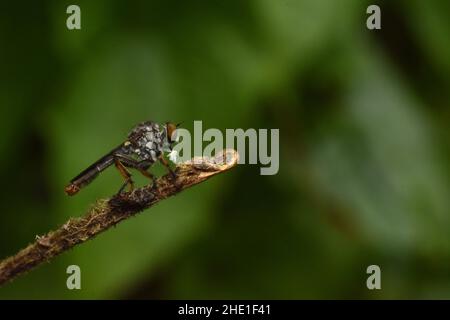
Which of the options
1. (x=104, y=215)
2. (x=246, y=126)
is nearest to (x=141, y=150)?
(x=104, y=215)

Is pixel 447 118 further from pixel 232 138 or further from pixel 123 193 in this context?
pixel 123 193

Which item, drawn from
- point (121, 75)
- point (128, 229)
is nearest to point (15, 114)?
point (121, 75)

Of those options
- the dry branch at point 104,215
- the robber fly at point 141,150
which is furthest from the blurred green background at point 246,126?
the dry branch at point 104,215

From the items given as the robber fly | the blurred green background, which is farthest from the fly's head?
the blurred green background

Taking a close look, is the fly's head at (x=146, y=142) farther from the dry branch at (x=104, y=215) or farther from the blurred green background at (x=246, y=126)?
the blurred green background at (x=246, y=126)

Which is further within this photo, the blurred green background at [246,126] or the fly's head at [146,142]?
the blurred green background at [246,126]

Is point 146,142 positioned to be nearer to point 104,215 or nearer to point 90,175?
point 90,175
